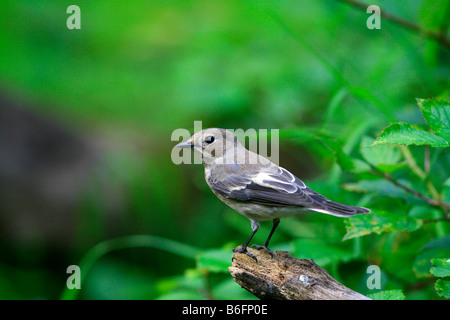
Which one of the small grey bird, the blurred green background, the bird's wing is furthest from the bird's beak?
the blurred green background

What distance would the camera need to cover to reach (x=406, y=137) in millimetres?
1863

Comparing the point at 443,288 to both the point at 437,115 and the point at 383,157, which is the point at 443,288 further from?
the point at 383,157

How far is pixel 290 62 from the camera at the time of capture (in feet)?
15.8

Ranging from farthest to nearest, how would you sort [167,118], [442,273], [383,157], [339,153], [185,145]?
[167,118], [185,145], [383,157], [339,153], [442,273]

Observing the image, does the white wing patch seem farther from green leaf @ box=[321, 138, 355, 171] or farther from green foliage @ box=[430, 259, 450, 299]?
green foliage @ box=[430, 259, 450, 299]

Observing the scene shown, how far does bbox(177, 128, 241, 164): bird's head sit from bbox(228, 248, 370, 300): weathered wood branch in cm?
74

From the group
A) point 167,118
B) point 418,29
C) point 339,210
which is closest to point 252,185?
point 339,210

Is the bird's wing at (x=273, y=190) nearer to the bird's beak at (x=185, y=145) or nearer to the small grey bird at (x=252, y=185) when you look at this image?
the small grey bird at (x=252, y=185)

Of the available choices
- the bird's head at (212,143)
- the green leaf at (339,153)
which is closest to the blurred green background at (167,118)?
the green leaf at (339,153)

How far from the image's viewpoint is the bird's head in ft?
8.75

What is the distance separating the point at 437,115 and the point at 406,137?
186 mm

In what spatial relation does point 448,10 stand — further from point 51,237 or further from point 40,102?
point 40,102

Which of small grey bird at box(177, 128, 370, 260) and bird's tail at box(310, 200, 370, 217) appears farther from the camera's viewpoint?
small grey bird at box(177, 128, 370, 260)
